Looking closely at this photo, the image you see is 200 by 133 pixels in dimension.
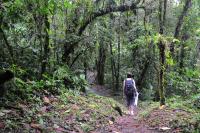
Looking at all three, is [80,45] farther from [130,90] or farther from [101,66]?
[101,66]

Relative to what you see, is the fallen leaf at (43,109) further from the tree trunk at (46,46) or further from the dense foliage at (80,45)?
the tree trunk at (46,46)

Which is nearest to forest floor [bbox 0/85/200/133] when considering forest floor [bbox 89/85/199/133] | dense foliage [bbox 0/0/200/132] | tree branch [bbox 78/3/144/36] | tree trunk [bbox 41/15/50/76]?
forest floor [bbox 89/85/199/133]

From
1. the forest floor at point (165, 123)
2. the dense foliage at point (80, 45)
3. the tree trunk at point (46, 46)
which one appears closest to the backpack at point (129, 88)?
the dense foliage at point (80, 45)

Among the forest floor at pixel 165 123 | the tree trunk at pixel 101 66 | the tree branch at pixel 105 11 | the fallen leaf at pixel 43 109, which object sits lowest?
the tree trunk at pixel 101 66

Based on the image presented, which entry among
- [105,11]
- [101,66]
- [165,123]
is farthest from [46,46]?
[101,66]

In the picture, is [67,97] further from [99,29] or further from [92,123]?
[99,29]

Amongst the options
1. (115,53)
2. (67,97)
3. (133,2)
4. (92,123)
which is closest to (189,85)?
(133,2)

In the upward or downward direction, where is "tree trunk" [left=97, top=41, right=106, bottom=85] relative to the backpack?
downward

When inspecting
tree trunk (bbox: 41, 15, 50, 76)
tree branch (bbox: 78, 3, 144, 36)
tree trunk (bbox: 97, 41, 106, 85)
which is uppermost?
tree branch (bbox: 78, 3, 144, 36)

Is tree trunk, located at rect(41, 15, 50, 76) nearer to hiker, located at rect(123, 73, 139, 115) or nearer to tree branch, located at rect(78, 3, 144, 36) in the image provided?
hiker, located at rect(123, 73, 139, 115)

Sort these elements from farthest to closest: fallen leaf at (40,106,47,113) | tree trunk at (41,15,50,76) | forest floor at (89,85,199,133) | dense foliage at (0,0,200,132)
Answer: tree trunk at (41,15,50,76), dense foliage at (0,0,200,132), fallen leaf at (40,106,47,113), forest floor at (89,85,199,133)

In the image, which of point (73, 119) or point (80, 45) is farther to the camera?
point (80, 45)

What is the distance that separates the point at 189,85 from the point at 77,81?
5.70 m

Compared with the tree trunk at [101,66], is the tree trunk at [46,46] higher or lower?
higher
